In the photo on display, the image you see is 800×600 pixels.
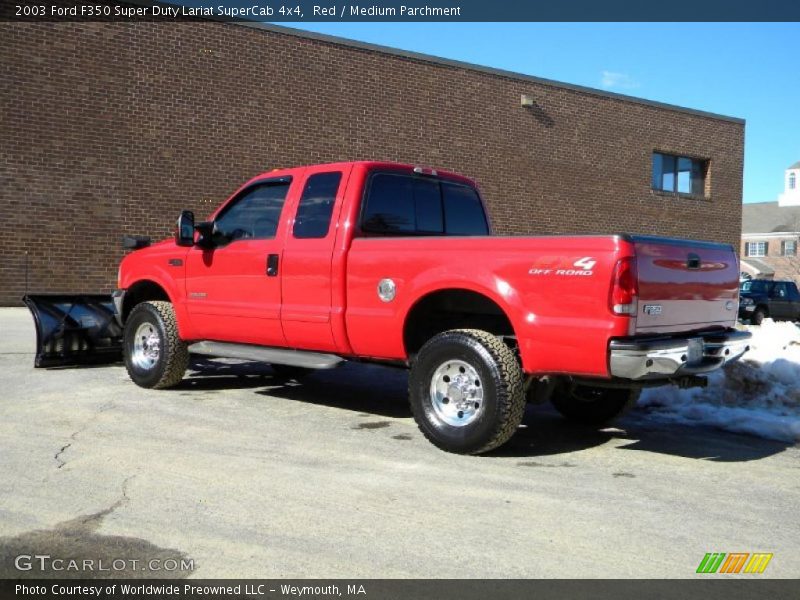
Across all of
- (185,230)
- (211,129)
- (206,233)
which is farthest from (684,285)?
(211,129)

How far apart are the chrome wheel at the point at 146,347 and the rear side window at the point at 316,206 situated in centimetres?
221

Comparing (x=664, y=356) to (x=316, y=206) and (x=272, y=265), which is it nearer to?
(x=316, y=206)

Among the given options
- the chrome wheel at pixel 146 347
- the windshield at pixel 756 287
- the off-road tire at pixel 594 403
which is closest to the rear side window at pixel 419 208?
the off-road tire at pixel 594 403

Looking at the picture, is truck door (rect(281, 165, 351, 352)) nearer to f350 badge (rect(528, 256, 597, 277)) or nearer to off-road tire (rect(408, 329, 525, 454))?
off-road tire (rect(408, 329, 525, 454))

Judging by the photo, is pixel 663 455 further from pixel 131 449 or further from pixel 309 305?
pixel 131 449

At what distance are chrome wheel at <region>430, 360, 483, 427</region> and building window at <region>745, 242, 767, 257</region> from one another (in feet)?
216

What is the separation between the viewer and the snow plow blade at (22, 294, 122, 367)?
29.6 ft

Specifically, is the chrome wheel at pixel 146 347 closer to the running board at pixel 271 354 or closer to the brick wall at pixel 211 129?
the running board at pixel 271 354

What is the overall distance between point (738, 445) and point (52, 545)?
4.96m

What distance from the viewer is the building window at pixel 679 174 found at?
88.8 feet

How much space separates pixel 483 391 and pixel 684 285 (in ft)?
5.00

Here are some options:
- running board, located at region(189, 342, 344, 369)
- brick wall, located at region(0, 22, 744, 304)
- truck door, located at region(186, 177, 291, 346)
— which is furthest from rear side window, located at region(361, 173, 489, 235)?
A: brick wall, located at region(0, 22, 744, 304)

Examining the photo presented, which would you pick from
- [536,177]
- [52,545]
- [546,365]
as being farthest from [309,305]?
[536,177]

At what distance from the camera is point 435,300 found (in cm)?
605
